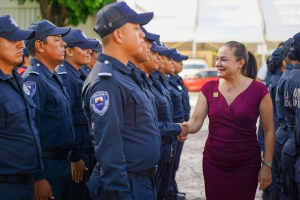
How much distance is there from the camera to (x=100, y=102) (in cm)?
360

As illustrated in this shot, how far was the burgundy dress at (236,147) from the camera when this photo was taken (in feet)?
17.8

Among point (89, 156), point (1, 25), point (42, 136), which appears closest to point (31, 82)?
point (42, 136)

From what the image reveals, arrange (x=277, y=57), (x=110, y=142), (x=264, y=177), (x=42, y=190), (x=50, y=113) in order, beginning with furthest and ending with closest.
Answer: (x=277, y=57)
(x=264, y=177)
(x=50, y=113)
(x=42, y=190)
(x=110, y=142)

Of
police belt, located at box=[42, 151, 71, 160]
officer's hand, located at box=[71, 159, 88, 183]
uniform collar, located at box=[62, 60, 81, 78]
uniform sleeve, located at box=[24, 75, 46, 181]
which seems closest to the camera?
uniform sleeve, located at box=[24, 75, 46, 181]

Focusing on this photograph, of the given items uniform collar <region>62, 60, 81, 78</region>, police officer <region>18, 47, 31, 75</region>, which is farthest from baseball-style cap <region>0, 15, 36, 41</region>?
police officer <region>18, 47, 31, 75</region>

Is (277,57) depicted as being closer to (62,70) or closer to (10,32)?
(62,70)

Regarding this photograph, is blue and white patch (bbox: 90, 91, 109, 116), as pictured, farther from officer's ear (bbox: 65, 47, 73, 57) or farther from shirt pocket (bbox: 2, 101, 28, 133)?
officer's ear (bbox: 65, 47, 73, 57)

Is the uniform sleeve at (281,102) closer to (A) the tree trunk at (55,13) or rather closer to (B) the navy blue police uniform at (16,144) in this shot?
(B) the navy blue police uniform at (16,144)

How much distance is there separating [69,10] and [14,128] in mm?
7405

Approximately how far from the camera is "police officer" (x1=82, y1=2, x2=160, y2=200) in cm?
359

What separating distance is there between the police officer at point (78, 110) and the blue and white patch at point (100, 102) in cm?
212

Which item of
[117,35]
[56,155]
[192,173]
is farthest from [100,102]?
[192,173]

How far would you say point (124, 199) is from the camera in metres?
3.60

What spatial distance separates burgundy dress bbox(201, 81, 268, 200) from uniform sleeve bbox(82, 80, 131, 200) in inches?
79.0
